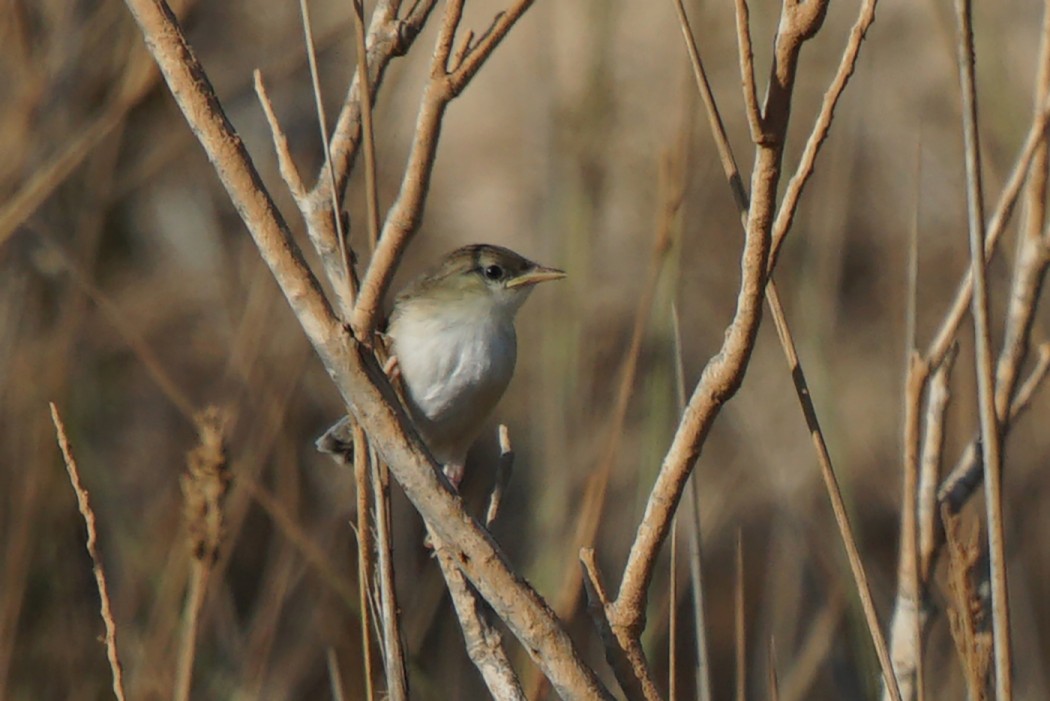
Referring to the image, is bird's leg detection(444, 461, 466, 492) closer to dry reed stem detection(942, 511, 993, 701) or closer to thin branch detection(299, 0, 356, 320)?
thin branch detection(299, 0, 356, 320)

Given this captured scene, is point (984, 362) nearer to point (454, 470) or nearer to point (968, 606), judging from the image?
point (968, 606)

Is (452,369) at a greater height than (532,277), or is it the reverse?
(532,277)

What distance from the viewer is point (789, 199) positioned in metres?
1.40

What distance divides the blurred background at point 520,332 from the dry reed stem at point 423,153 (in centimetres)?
71

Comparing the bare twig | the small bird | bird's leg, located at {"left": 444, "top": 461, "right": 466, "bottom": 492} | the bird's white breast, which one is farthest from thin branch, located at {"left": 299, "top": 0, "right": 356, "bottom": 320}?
bird's leg, located at {"left": 444, "top": 461, "right": 466, "bottom": 492}

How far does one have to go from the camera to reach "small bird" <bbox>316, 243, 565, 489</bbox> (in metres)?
2.80

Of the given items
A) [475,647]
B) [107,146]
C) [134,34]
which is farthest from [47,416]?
[475,647]

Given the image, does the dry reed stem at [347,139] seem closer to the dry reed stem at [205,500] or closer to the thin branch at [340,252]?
the thin branch at [340,252]

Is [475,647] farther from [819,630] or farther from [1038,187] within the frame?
[819,630]

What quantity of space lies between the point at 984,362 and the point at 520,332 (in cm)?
432

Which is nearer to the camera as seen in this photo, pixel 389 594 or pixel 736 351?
pixel 736 351

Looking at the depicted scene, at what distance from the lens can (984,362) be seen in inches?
57.2

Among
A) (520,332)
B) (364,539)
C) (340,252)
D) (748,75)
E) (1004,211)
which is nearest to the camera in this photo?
(748,75)

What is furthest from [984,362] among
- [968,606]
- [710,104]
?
[710,104]
